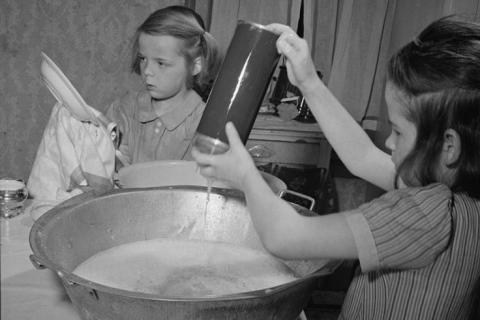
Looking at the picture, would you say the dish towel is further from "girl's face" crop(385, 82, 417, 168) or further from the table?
"girl's face" crop(385, 82, 417, 168)

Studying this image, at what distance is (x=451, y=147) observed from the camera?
744 mm

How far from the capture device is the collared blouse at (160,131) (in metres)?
1.78

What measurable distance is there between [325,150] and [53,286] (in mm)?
1492

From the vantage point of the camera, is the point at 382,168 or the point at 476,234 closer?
the point at 476,234

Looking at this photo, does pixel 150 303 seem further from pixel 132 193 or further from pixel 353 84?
pixel 353 84

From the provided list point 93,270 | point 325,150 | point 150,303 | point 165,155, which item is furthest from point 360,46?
point 150,303

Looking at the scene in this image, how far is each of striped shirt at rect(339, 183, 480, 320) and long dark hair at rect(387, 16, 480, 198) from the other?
0.05 metres

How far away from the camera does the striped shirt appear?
70 cm

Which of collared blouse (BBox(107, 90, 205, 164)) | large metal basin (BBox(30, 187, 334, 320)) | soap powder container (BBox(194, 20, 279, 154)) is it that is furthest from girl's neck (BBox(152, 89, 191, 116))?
soap powder container (BBox(194, 20, 279, 154))

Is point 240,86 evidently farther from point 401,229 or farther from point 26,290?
point 26,290

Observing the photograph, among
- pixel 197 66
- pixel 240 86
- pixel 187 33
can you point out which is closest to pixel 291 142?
pixel 197 66

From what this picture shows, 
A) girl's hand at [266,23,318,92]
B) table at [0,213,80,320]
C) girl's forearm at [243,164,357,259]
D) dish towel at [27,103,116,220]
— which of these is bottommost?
table at [0,213,80,320]

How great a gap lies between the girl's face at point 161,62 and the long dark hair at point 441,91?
1.04 meters

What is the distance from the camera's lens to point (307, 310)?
2.32 m
